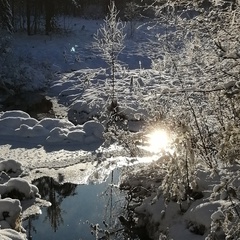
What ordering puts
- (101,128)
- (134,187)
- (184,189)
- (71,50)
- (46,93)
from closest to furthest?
(184,189), (134,187), (101,128), (46,93), (71,50)

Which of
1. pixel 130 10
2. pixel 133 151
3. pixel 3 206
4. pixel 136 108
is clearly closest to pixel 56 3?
pixel 130 10

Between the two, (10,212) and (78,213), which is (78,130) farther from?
(10,212)

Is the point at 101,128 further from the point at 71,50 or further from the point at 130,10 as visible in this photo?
the point at 130,10

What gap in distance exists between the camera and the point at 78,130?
704 inches

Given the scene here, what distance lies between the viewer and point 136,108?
22109 millimetres

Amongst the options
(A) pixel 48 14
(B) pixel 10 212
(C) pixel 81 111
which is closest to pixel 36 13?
(A) pixel 48 14

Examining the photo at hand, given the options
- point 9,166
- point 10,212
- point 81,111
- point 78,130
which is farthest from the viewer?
point 81,111

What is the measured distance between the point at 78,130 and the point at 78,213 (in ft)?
21.1

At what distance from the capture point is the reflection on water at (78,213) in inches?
420

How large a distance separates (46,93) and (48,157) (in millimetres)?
11702

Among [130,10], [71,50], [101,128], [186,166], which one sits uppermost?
[130,10]

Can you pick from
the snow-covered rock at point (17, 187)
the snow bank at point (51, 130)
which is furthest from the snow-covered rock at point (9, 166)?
the snow bank at point (51, 130)

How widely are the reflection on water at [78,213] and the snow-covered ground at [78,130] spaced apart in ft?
1.66

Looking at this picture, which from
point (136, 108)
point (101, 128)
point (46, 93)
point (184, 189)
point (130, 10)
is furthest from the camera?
point (130, 10)
